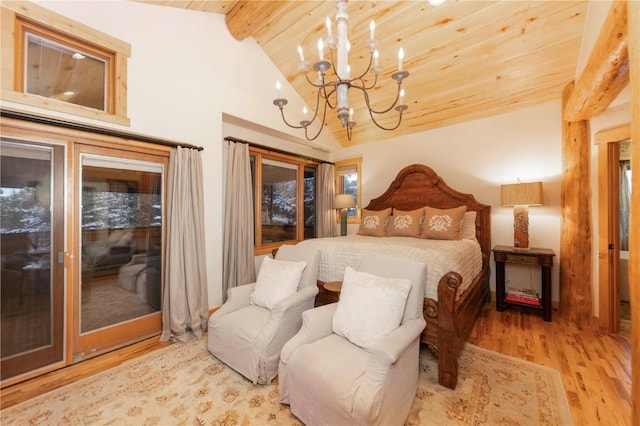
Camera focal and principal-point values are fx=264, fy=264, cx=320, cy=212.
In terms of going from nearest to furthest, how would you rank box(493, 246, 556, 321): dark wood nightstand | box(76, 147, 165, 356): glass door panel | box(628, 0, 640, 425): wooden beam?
box(628, 0, 640, 425): wooden beam < box(76, 147, 165, 356): glass door panel < box(493, 246, 556, 321): dark wood nightstand

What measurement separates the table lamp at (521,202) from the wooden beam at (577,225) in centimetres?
34

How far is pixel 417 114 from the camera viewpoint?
4008 millimetres

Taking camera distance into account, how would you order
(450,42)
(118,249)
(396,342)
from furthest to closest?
1. (450,42)
2. (118,249)
3. (396,342)

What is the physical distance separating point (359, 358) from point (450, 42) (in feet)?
10.7

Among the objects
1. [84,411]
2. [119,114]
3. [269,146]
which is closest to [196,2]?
[119,114]

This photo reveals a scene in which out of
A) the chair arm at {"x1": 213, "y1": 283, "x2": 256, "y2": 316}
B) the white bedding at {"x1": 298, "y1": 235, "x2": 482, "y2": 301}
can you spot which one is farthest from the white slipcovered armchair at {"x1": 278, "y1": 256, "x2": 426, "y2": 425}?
the chair arm at {"x1": 213, "y1": 283, "x2": 256, "y2": 316}

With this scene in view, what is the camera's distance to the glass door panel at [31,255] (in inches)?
78.8

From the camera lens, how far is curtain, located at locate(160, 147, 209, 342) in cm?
268

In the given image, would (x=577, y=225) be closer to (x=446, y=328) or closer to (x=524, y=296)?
(x=524, y=296)

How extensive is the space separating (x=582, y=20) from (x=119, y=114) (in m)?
4.42

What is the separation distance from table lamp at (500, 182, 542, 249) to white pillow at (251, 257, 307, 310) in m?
2.69

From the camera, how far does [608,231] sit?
9.22 feet

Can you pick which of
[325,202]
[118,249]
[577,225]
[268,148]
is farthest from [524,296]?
[118,249]

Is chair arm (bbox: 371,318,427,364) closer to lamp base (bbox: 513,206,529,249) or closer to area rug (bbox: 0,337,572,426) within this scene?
area rug (bbox: 0,337,572,426)
